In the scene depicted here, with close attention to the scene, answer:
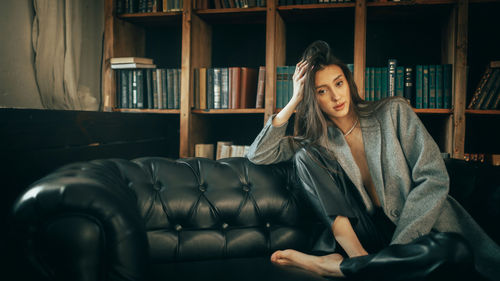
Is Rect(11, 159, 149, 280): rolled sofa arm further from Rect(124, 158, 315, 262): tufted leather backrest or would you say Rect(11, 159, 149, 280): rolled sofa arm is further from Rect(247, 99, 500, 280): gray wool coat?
Rect(247, 99, 500, 280): gray wool coat

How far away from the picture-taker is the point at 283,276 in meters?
1.05

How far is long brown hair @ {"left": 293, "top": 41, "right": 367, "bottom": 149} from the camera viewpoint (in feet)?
4.75

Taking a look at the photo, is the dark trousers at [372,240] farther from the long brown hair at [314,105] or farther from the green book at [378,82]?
the green book at [378,82]

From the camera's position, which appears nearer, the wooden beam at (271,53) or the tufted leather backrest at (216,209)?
the tufted leather backrest at (216,209)

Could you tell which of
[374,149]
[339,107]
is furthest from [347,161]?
[339,107]

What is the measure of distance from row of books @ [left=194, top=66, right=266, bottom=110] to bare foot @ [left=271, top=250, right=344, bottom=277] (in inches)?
44.5

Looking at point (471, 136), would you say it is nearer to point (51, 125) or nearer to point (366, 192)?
point (366, 192)

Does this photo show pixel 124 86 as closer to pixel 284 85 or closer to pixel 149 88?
pixel 149 88

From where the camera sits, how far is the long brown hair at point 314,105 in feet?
4.75

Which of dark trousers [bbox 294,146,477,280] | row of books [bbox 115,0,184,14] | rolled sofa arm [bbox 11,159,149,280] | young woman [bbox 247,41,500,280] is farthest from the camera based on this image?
row of books [bbox 115,0,184,14]

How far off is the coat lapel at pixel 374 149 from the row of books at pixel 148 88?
4.13 feet

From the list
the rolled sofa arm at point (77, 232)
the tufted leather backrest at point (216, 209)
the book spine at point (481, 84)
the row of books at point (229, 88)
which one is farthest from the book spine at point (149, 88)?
the book spine at point (481, 84)

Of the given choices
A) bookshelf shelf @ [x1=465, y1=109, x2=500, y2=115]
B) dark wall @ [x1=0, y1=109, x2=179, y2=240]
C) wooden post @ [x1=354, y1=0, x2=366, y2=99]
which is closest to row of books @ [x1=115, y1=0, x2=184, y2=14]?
dark wall @ [x1=0, y1=109, x2=179, y2=240]

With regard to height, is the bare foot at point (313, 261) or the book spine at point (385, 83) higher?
the book spine at point (385, 83)
